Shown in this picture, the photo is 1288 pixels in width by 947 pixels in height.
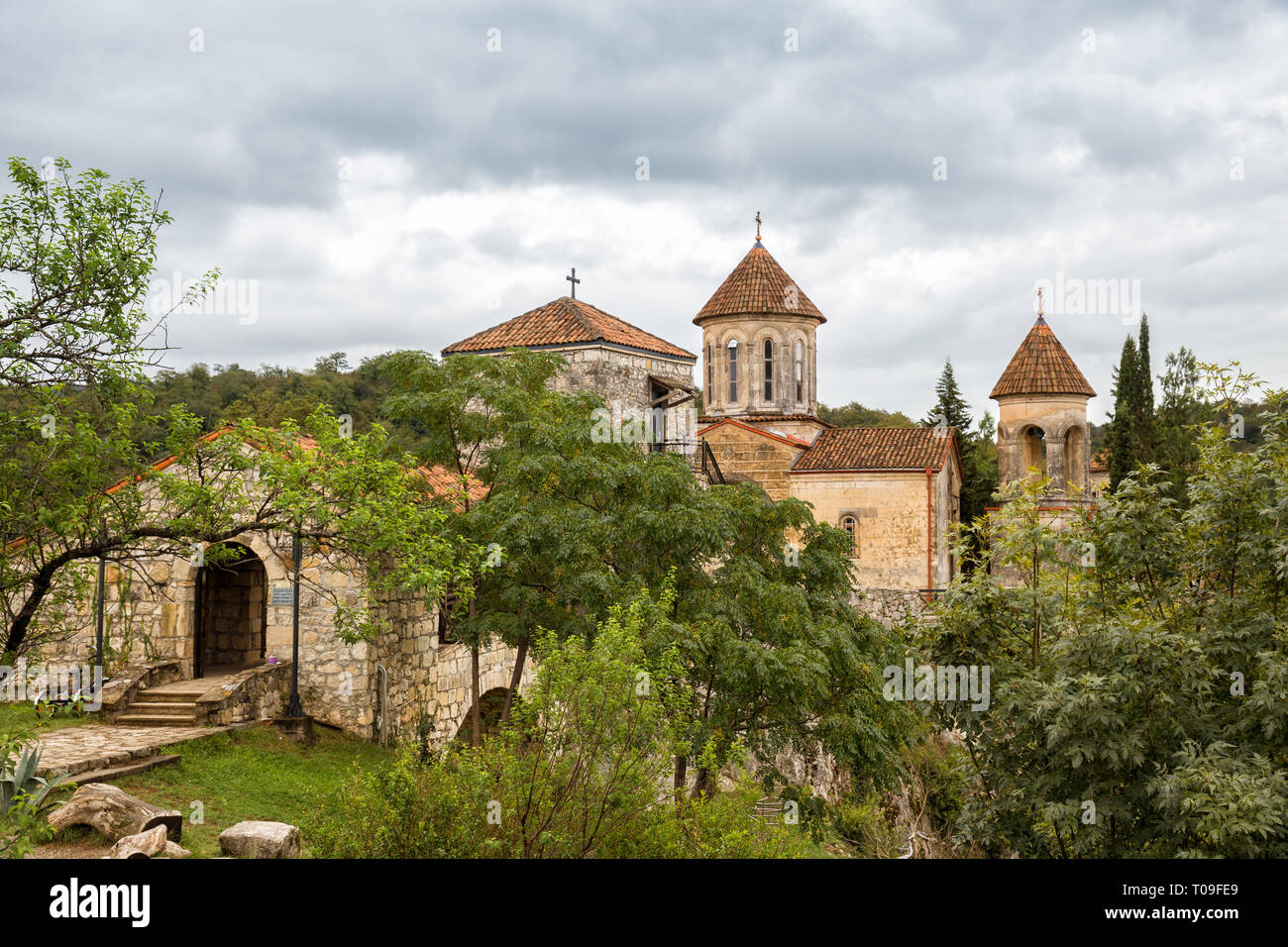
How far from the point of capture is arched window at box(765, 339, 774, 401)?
99.3ft

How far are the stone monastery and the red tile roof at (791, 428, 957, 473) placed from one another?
0.06m

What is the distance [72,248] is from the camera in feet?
27.8

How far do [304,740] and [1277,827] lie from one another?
10.7 meters

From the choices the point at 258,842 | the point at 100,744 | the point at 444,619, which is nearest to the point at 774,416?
the point at 444,619

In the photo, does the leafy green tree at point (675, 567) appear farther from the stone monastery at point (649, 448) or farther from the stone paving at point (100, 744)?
the stone paving at point (100, 744)

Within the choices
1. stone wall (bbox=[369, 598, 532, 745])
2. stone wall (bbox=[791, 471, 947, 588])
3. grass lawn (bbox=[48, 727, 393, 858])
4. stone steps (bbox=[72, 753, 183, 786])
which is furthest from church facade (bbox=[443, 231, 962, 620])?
stone steps (bbox=[72, 753, 183, 786])

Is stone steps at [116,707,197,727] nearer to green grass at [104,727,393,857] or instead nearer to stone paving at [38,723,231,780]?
stone paving at [38,723,231,780]

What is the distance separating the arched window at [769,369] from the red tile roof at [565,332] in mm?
8645

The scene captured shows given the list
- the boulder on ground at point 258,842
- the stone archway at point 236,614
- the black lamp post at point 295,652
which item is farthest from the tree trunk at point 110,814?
the stone archway at point 236,614

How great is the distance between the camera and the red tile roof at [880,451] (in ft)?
87.1

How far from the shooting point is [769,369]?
30.5m

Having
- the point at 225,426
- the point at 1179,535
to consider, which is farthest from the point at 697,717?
the point at 225,426
